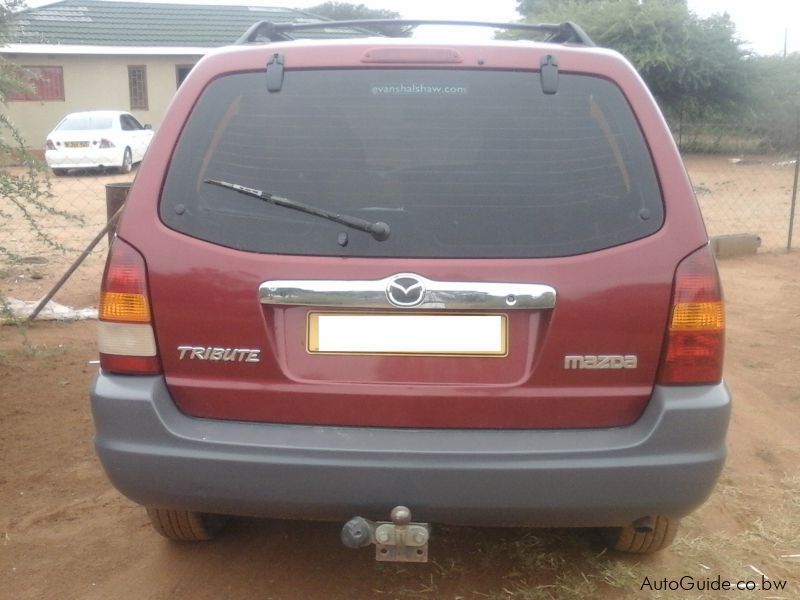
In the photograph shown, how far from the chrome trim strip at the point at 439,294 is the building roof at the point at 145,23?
2779 cm

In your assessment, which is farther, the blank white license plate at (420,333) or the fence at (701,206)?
the fence at (701,206)

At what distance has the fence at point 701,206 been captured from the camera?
8.63 m

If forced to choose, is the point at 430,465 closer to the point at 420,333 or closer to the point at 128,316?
the point at 420,333

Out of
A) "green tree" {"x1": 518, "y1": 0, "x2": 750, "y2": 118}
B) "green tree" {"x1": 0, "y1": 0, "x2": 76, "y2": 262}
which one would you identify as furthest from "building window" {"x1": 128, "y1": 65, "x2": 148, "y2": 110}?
"green tree" {"x1": 0, "y1": 0, "x2": 76, "y2": 262}

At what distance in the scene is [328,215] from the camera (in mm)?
2621

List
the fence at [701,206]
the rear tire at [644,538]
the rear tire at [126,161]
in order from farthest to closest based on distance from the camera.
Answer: the rear tire at [126,161], the fence at [701,206], the rear tire at [644,538]

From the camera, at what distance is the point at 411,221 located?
2633 mm

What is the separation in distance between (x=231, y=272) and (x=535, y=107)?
99cm

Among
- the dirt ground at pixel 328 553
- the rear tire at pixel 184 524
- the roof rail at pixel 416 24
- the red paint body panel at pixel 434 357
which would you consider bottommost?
the dirt ground at pixel 328 553

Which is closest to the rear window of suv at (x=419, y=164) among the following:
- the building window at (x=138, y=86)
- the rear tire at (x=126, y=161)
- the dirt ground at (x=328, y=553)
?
the dirt ground at (x=328, y=553)

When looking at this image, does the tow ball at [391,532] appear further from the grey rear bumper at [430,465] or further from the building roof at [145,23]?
the building roof at [145,23]

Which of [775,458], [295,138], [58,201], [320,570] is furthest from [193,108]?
[58,201]

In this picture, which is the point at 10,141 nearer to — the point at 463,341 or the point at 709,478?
the point at 463,341

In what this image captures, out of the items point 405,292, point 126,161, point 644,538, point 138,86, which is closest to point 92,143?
point 126,161
